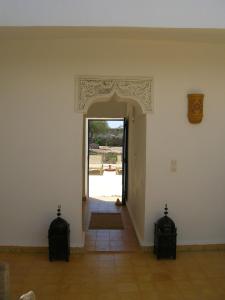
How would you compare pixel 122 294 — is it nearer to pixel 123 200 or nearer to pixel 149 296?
pixel 149 296

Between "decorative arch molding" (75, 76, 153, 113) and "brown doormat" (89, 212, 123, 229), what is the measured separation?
2151mm

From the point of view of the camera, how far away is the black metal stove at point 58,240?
3.89 meters

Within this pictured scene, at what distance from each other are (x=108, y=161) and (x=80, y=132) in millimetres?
10618

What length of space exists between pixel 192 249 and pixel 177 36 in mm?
2695

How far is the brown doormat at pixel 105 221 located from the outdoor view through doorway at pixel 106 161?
39.8 inches

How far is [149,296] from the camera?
3145mm

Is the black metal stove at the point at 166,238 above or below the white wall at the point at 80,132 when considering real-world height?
below

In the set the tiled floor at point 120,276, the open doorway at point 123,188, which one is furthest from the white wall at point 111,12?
the tiled floor at point 120,276

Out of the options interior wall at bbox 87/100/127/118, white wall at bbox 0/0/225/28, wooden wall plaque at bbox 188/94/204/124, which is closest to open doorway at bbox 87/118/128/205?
interior wall at bbox 87/100/127/118

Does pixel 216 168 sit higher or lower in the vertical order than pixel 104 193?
higher

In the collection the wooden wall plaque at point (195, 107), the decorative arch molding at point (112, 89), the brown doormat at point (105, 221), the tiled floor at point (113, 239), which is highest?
the decorative arch molding at point (112, 89)

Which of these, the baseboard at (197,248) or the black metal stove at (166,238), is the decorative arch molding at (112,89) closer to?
the black metal stove at (166,238)

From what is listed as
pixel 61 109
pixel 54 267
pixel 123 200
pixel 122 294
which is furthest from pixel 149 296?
pixel 123 200

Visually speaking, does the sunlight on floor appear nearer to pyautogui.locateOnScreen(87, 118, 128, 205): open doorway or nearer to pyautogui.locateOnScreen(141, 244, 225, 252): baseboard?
pyautogui.locateOnScreen(87, 118, 128, 205): open doorway
